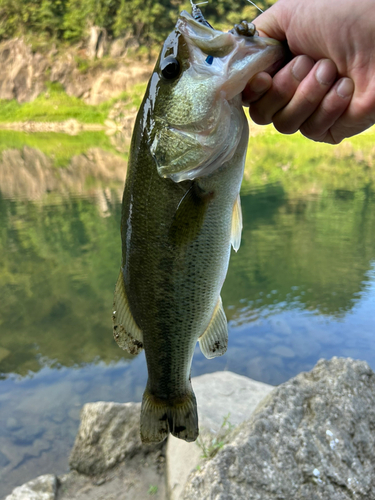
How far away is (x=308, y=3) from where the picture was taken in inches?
72.9

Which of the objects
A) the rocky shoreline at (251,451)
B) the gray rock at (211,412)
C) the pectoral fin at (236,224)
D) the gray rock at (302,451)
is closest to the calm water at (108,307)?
the rocky shoreline at (251,451)

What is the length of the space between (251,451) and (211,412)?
1.38m

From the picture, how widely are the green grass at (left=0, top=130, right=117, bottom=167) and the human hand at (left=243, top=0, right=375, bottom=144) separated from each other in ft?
70.5

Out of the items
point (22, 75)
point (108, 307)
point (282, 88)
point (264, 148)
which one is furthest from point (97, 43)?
point (282, 88)

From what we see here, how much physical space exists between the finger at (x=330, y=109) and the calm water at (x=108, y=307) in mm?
4158

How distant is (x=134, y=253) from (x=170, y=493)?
8.76 feet

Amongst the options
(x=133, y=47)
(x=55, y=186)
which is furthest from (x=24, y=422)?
(x=133, y=47)

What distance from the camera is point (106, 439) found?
165 inches

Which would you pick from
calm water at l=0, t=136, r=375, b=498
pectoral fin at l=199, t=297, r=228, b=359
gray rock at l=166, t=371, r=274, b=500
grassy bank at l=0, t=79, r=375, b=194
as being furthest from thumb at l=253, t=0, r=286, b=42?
grassy bank at l=0, t=79, r=375, b=194

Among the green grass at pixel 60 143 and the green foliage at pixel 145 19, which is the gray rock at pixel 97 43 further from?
the green grass at pixel 60 143

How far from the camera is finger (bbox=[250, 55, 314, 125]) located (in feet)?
6.20

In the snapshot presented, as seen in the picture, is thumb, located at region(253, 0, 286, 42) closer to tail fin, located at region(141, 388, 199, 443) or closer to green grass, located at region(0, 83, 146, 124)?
tail fin, located at region(141, 388, 199, 443)

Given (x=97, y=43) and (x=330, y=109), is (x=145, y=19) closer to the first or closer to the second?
(x=97, y=43)

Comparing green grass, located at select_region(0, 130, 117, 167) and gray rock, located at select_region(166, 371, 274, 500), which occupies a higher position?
gray rock, located at select_region(166, 371, 274, 500)
